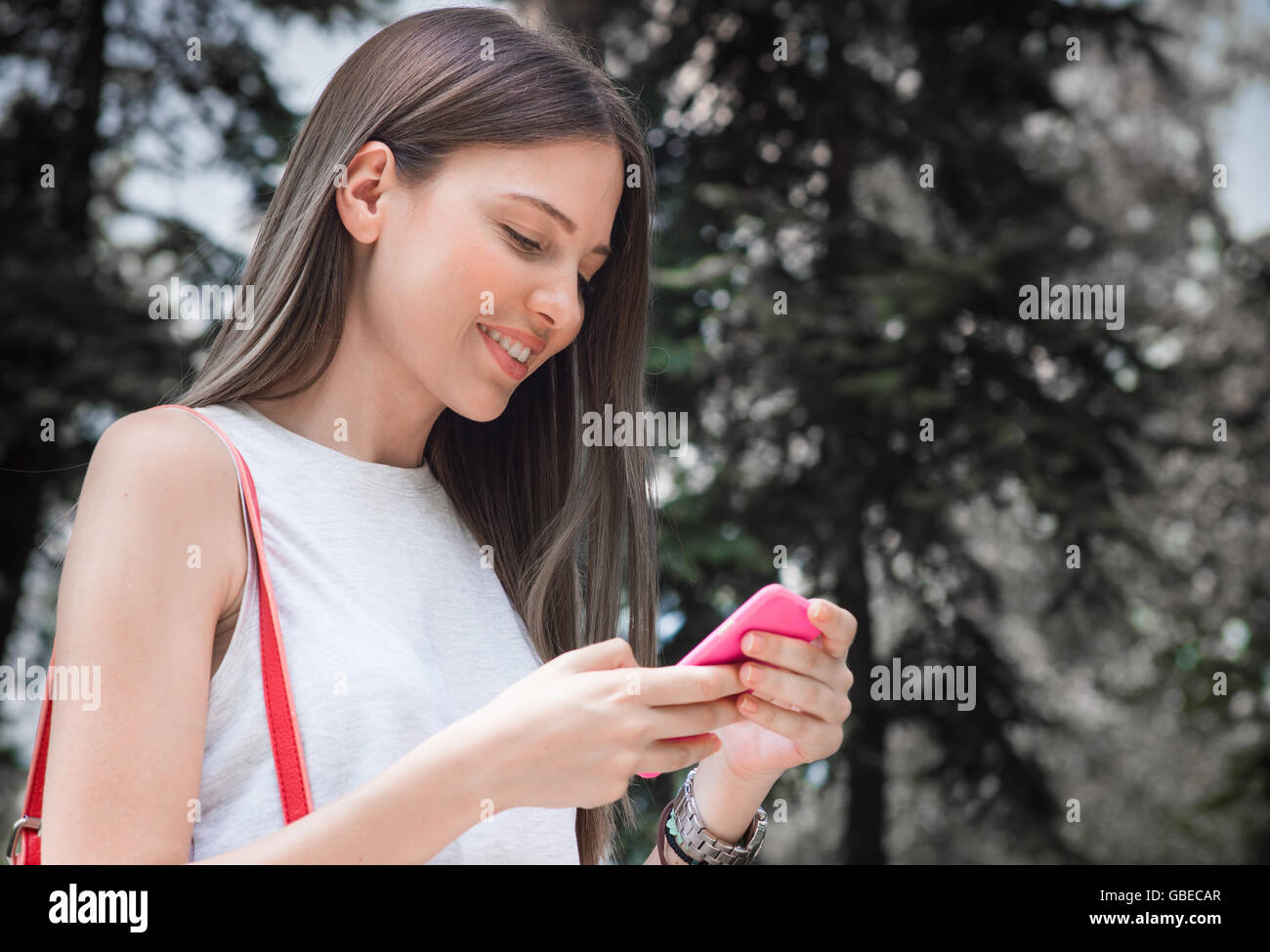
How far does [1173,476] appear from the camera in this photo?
9.59m

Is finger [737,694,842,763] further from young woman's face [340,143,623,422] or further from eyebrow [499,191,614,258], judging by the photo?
eyebrow [499,191,614,258]

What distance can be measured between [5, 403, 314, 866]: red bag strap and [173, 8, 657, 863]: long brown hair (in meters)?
0.36

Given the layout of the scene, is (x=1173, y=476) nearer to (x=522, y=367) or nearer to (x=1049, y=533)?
(x=1049, y=533)

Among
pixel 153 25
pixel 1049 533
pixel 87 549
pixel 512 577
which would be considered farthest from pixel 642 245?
pixel 153 25

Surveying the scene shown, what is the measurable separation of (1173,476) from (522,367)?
9.19 metres

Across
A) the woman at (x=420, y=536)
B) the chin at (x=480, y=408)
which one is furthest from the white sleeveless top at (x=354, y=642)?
the chin at (x=480, y=408)

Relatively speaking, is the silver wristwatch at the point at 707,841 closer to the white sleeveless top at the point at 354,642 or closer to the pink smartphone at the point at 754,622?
the white sleeveless top at the point at 354,642

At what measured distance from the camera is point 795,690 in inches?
57.6

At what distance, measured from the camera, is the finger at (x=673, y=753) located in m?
1.29

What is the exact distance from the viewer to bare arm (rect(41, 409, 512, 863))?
3.80 feet

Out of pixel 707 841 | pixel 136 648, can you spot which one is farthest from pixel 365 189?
pixel 707 841

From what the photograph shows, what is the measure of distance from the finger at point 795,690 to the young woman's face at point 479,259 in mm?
525

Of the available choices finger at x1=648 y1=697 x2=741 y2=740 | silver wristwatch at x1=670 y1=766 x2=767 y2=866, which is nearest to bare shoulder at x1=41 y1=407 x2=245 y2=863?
finger at x1=648 y1=697 x2=741 y2=740

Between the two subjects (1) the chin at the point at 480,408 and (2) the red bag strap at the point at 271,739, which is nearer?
(2) the red bag strap at the point at 271,739
